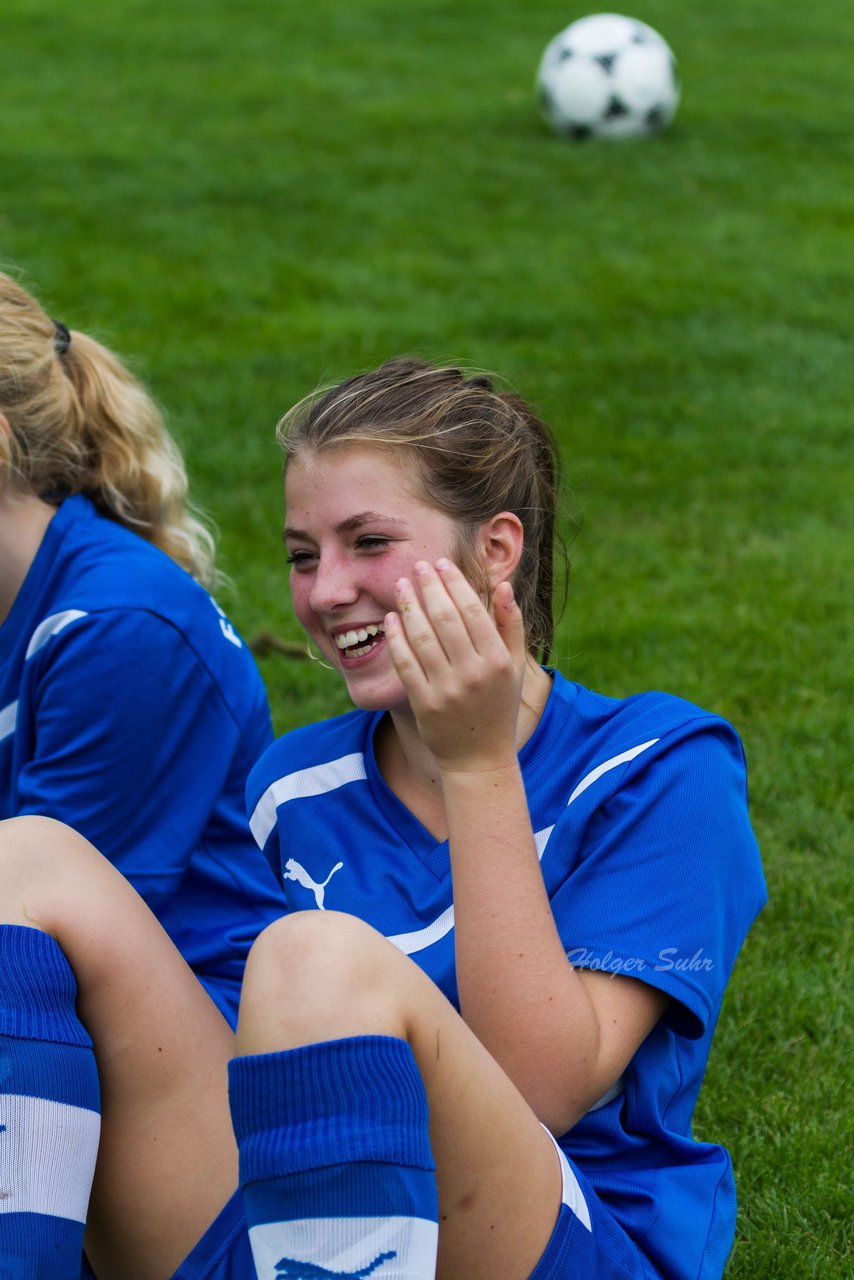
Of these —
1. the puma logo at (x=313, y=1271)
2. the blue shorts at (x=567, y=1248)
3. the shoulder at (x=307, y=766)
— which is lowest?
the blue shorts at (x=567, y=1248)

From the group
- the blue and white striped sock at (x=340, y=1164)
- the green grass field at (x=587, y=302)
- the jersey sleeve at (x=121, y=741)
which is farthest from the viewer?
the green grass field at (x=587, y=302)

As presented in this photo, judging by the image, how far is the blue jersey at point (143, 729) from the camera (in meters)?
2.25

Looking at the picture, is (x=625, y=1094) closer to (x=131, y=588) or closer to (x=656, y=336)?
(x=131, y=588)

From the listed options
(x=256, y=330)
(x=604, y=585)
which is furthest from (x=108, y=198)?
(x=604, y=585)

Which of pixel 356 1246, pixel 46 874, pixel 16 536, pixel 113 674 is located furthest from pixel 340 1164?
pixel 16 536

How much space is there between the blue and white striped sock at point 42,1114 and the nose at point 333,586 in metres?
0.51

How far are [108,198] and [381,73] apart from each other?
10.3 feet

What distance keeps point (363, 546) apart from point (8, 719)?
0.81 m

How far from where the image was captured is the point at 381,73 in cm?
974

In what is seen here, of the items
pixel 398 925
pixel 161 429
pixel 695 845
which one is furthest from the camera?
pixel 161 429

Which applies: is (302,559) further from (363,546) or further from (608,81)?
(608,81)

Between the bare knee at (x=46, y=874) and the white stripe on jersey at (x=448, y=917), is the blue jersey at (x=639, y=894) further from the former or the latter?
the bare knee at (x=46, y=874)

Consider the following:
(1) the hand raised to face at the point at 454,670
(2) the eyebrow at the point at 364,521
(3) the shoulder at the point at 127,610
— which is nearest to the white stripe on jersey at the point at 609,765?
(1) the hand raised to face at the point at 454,670

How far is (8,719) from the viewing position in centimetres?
240
